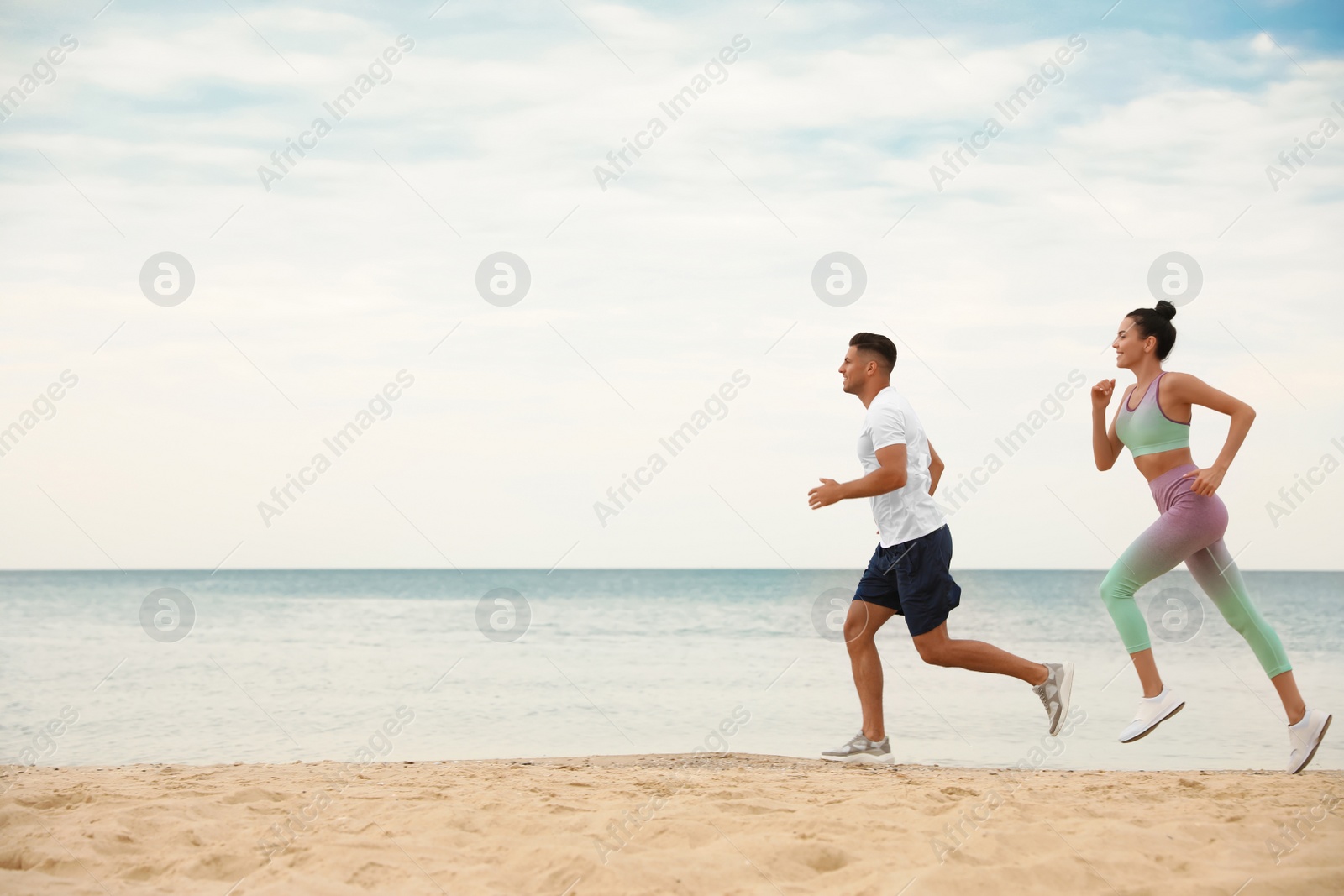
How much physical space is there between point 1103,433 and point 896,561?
1.19 m

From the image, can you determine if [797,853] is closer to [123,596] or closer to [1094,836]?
[1094,836]

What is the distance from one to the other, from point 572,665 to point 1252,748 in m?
7.34

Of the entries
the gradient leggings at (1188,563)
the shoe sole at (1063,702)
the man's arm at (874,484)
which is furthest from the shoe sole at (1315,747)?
the man's arm at (874,484)

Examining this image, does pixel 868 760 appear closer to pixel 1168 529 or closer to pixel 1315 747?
pixel 1168 529

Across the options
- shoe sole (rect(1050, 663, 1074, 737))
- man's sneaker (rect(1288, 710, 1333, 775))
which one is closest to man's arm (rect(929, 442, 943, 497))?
shoe sole (rect(1050, 663, 1074, 737))

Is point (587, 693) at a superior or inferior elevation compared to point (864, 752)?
inferior

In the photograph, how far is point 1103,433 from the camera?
4.79m

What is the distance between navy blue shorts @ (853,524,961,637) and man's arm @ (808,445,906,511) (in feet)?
1.05

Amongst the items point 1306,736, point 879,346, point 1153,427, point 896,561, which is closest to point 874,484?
point 896,561

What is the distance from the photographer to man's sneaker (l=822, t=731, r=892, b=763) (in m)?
4.91

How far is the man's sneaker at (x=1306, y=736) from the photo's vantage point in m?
4.41

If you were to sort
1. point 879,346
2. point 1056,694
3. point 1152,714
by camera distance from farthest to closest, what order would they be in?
point 879,346 → point 1056,694 → point 1152,714

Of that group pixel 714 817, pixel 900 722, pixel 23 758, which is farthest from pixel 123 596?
pixel 714 817

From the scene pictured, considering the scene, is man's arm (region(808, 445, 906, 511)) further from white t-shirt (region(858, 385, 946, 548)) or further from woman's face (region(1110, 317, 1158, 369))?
woman's face (region(1110, 317, 1158, 369))
